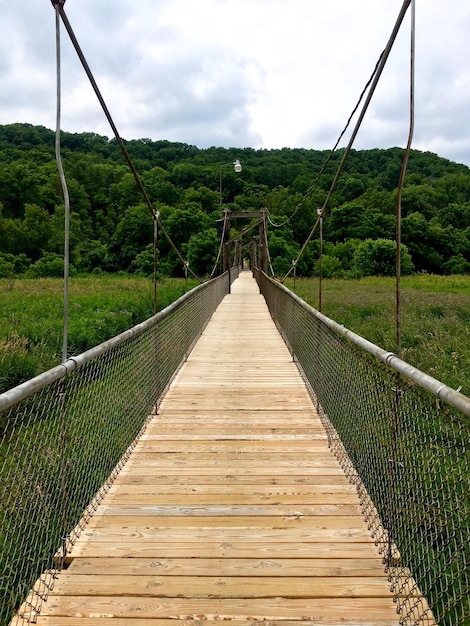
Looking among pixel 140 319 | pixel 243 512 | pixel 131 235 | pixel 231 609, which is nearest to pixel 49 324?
pixel 140 319

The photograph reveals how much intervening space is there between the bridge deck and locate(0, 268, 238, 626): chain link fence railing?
11 cm

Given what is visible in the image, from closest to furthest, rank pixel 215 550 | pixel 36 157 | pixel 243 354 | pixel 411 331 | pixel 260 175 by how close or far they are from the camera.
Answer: pixel 215 550 → pixel 243 354 → pixel 411 331 → pixel 36 157 → pixel 260 175

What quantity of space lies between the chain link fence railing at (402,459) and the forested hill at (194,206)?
57.3 ft

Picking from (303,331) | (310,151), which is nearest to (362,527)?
(303,331)

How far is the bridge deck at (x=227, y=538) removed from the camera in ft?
4.72

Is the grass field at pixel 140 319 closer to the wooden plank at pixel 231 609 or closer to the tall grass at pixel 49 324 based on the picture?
the tall grass at pixel 49 324

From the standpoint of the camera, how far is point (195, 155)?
3631 cm

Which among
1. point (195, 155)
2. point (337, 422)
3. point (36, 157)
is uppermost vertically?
point (195, 155)

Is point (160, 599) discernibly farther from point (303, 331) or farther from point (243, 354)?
point (243, 354)

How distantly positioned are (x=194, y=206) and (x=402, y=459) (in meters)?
27.9

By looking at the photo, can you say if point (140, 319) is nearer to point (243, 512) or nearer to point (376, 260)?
point (243, 512)

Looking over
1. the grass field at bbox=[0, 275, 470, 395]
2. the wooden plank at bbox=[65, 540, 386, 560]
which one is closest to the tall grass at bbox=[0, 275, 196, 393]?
the grass field at bbox=[0, 275, 470, 395]

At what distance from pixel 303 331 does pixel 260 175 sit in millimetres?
36083

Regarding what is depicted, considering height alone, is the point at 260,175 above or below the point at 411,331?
above
